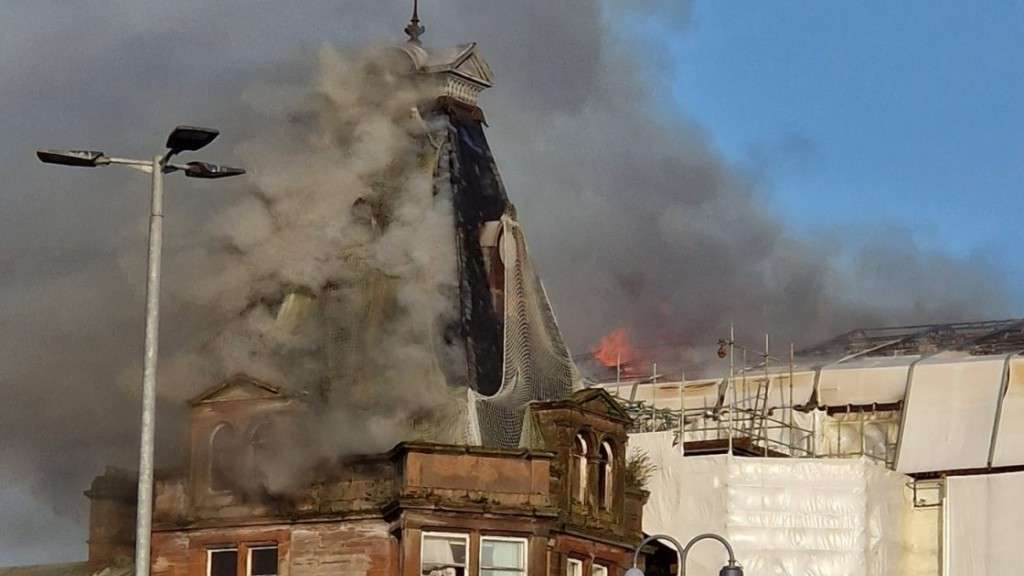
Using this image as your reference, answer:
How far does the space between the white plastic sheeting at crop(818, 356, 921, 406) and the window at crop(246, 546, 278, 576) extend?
2192cm

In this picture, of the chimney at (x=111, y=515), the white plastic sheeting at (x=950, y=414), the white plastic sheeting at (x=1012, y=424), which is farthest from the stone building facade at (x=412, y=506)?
the white plastic sheeting at (x=1012, y=424)

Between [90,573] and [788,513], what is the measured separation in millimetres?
21207

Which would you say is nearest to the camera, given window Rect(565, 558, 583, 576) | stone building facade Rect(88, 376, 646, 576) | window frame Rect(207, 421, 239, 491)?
stone building facade Rect(88, 376, 646, 576)

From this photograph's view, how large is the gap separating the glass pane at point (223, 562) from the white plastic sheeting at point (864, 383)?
2245cm

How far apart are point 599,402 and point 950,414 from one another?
47.5 ft

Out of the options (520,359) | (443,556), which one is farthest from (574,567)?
(520,359)

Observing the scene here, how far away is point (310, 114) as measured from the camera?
76125mm

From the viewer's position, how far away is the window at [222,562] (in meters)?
73.9

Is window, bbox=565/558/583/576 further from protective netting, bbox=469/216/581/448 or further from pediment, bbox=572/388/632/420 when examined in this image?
pediment, bbox=572/388/632/420

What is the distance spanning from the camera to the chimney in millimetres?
79000

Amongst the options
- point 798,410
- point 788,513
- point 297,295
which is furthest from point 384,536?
point 798,410

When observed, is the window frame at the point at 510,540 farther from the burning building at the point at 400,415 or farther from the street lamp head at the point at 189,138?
the street lamp head at the point at 189,138

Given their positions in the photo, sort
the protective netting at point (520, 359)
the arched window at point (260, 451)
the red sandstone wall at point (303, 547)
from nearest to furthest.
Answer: the red sandstone wall at point (303, 547), the protective netting at point (520, 359), the arched window at point (260, 451)

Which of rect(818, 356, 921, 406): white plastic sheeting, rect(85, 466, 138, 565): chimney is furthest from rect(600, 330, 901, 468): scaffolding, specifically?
rect(85, 466, 138, 565): chimney
